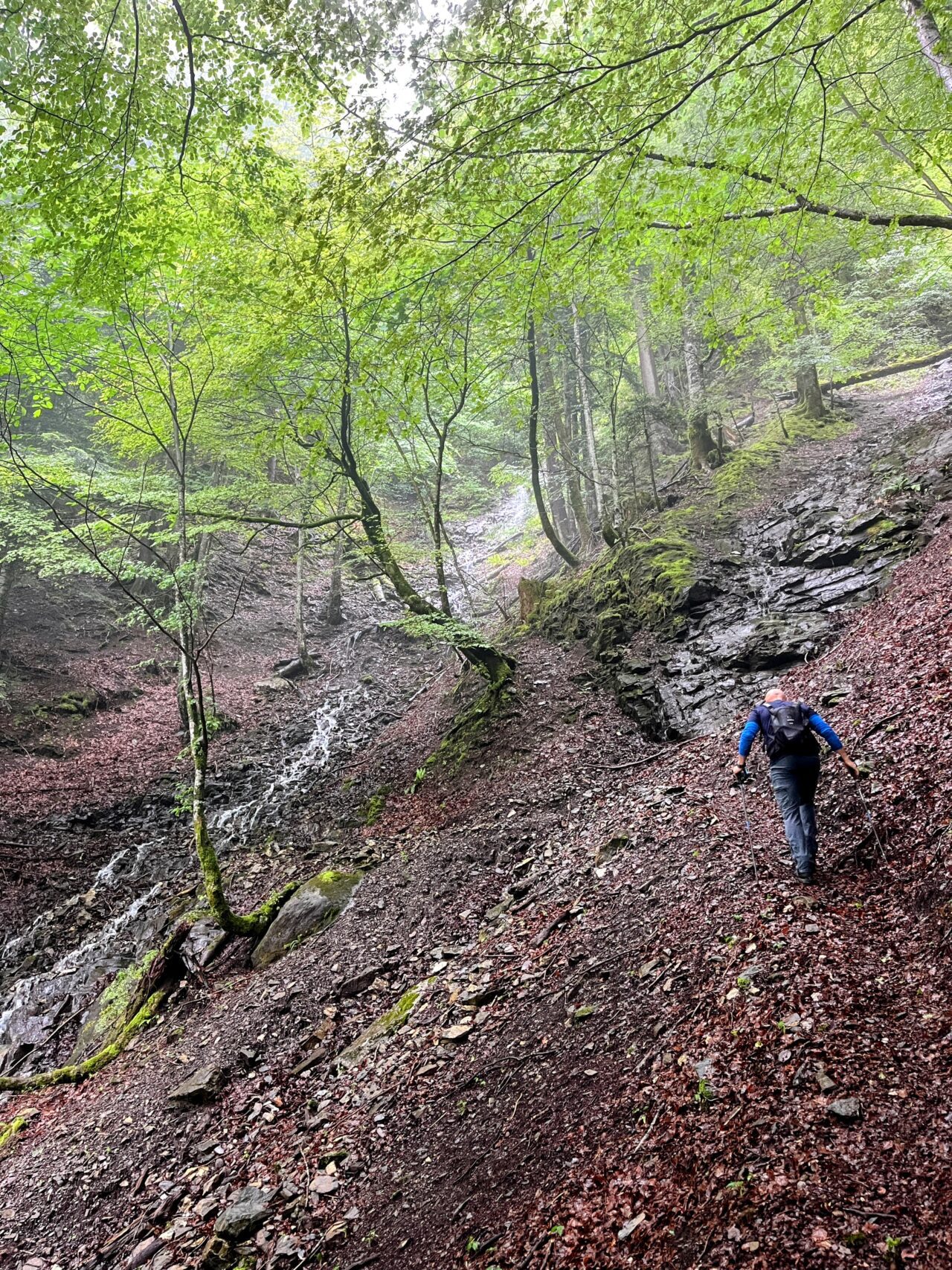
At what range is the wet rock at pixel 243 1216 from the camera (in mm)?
4246

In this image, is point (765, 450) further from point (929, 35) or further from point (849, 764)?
point (849, 764)

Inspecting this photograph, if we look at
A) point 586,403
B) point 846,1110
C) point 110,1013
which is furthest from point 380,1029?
point 586,403

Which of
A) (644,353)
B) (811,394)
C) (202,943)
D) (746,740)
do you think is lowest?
(202,943)

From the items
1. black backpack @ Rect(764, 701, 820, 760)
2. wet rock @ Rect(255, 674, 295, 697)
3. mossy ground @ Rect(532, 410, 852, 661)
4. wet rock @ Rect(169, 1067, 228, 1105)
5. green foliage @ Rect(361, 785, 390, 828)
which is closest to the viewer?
black backpack @ Rect(764, 701, 820, 760)

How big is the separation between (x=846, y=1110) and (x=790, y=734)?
293cm

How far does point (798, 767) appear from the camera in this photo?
5.28 m

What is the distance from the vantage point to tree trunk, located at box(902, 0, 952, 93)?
553cm

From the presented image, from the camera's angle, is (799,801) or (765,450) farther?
(765,450)

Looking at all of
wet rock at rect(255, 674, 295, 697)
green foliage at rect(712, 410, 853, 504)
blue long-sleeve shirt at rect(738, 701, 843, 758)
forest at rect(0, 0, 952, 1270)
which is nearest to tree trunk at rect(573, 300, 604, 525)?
forest at rect(0, 0, 952, 1270)

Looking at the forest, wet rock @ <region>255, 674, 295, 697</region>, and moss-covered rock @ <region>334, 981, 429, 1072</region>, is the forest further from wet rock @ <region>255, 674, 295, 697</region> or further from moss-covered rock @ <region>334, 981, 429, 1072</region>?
wet rock @ <region>255, 674, 295, 697</region>

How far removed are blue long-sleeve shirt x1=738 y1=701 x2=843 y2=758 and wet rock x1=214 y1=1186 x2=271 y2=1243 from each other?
5203mm

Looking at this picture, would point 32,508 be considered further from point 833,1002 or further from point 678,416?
point 833,1002

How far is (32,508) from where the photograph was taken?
1568cm

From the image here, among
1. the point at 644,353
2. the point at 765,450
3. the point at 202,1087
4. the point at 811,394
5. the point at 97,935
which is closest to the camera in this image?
the point at 202,1087
